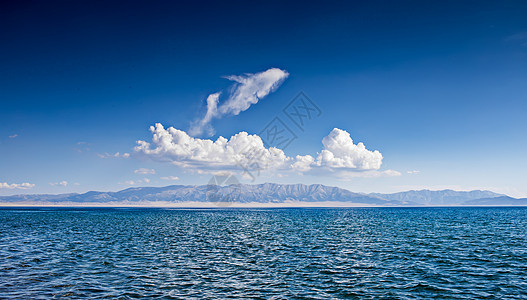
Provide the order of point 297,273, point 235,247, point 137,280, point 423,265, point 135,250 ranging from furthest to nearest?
point 235,247, point 135,250, point 423,265, point 297,273, point 137,280

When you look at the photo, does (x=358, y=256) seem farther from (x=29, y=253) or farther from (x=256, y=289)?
(x=29, y=253)

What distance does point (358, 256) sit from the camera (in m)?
36.6

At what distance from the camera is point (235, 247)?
4406 centimetres

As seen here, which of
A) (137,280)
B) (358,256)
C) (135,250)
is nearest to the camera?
(137,280)

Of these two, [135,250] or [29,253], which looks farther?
[135,250]

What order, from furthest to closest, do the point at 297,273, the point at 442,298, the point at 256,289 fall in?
the point at 297,273
the point at 256,289
the point at 442,298

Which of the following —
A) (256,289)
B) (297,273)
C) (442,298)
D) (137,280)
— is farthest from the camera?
(297,273)

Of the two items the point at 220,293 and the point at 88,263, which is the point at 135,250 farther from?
the point at 220,293

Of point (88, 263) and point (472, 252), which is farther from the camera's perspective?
point (472, 252)

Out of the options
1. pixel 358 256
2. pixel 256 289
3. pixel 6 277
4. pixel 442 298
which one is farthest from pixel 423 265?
pixel 6 277

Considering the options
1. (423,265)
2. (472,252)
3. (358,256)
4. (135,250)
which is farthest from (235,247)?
(472,252)

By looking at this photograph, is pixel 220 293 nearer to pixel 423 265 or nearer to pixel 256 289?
pixel 256 289

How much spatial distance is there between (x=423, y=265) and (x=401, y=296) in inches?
451

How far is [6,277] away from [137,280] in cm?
1032
